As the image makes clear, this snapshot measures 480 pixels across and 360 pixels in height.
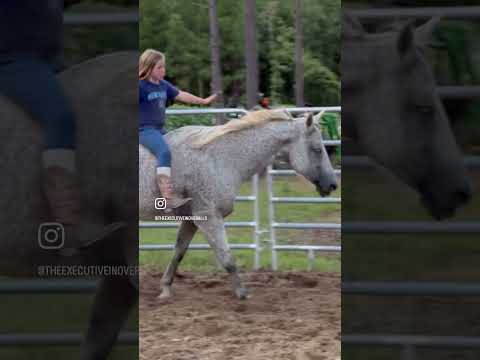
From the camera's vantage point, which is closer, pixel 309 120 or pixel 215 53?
pixel 215 53

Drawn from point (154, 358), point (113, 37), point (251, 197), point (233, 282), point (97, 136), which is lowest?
point (154, 358)

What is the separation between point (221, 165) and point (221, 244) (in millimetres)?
365

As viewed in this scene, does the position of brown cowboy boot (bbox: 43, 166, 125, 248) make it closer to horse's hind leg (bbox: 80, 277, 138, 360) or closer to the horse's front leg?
horse's hind leg (bbox: 80, 277, 138, 360)

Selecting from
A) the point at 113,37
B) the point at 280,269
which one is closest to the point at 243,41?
the point at 113,37

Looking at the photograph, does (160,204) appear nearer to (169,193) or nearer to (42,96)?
(169,193)

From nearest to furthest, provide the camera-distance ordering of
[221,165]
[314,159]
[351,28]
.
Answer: [351,28], [314,159], [221,165]

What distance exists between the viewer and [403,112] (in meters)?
3.26

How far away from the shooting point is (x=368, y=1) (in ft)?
10.5

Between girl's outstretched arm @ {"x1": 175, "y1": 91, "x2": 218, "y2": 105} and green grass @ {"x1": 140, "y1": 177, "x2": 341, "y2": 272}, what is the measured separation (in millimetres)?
403

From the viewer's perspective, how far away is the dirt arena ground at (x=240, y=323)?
335 centimetres

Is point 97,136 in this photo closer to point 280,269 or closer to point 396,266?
point 280,269

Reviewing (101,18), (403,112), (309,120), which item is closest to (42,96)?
(101,18)

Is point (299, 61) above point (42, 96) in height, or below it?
above

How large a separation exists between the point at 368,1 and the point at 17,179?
53.9 inches
